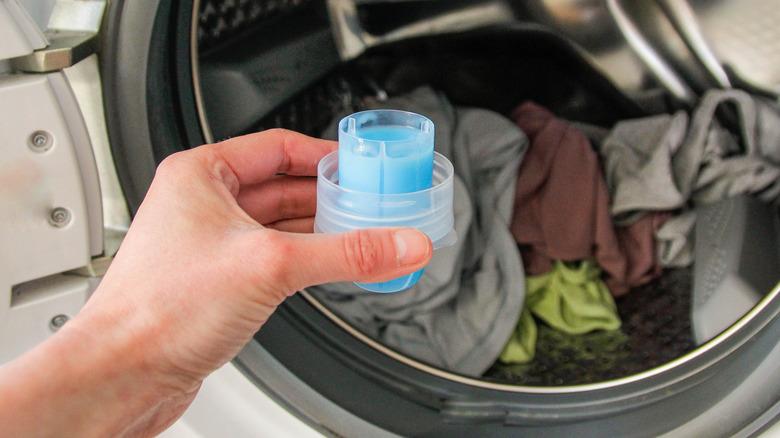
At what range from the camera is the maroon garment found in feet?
3.35

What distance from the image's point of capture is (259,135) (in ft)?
1.89

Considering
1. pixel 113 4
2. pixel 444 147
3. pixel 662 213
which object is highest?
pixel 113 4

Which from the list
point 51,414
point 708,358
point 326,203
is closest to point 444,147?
point 708,358

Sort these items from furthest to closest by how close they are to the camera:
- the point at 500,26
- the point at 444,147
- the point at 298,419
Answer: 1. the point at 500,26
2. the point at 444,147
3. the point at 298,419

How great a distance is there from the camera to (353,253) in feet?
1.46

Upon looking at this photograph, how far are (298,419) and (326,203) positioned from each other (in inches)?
12.3

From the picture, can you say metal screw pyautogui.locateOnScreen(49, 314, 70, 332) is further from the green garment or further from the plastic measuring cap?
the green garment

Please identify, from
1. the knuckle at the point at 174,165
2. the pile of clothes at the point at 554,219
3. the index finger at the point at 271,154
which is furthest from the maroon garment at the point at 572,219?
the knuckle at the point at 174,165

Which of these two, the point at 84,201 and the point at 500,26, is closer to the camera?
the point at 84,201

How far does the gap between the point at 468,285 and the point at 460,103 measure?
358 millimetres

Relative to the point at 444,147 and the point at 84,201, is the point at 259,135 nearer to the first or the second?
the point at 84,201

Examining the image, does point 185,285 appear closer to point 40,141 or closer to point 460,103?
point 40,141

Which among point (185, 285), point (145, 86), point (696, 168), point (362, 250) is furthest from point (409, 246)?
point (696, 168)

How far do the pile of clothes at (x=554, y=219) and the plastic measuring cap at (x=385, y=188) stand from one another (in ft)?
1.51
